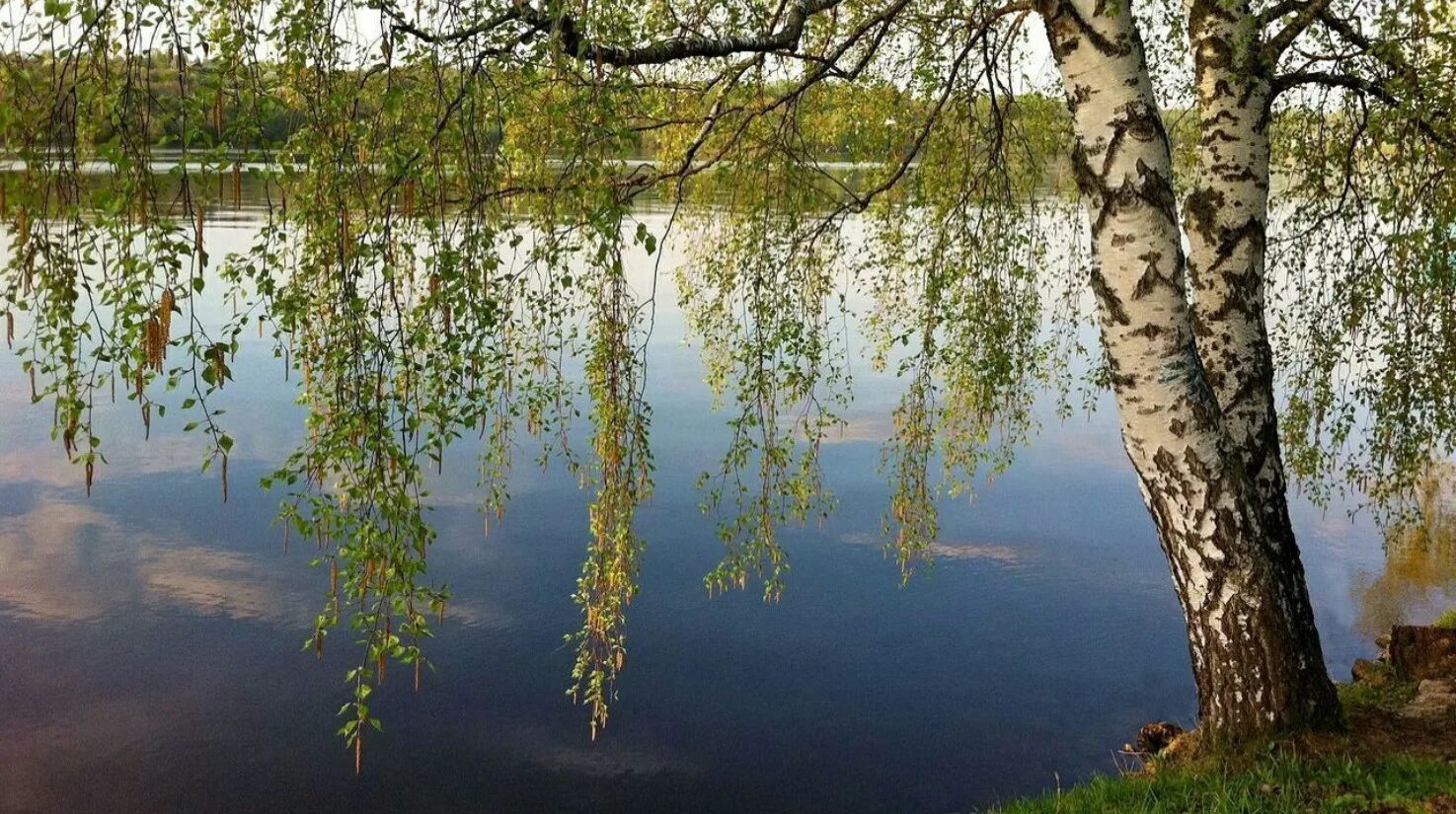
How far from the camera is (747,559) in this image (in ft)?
26.3

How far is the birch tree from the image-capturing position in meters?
3.92

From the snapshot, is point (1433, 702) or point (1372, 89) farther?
point (1372, 89)

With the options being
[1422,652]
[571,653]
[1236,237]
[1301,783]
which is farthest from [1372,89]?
[571,653]

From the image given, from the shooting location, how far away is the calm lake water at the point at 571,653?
1112cm

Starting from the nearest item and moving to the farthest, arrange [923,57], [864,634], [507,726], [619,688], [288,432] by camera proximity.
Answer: [923,57] < [507,726] < [619,688] < [864,634] < [288,432]

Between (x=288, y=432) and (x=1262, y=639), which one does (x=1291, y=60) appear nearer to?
(x=1262, y=639)

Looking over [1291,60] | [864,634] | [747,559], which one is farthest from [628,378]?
[864,634]

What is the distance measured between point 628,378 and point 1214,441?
302 centimetres

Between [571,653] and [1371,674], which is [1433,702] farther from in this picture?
[571,653]

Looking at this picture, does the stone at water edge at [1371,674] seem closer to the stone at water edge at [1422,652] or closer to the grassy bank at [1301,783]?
the stone at water edge at [1422,652]

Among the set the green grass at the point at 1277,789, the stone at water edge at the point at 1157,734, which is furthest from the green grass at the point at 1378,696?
the green grass at the point at 1277,789

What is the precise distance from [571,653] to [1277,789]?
31.4 ft

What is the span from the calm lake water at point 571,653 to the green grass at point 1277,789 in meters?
5.17

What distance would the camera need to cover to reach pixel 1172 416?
577 centimetres
